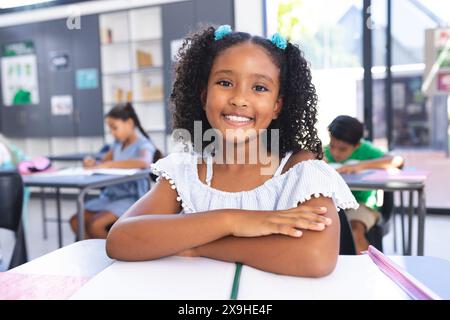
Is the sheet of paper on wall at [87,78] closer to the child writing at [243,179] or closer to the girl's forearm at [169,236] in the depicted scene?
the child writing at [243,179]

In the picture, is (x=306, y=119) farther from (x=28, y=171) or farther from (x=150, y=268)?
(x=28, y=171)

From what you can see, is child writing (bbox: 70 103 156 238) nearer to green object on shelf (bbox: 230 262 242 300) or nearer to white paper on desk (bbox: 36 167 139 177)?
white paper on desk (bbox: 36 167 139 177)

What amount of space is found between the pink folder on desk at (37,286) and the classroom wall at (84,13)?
13.7ft

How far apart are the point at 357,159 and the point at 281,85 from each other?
1846mm

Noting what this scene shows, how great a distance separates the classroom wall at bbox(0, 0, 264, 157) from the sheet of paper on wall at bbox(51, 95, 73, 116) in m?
0.35

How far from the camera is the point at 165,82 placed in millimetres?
4980

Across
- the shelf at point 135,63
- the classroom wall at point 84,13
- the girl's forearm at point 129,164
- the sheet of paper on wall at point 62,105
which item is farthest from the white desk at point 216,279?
the sheet of paper on wall at point 62,105

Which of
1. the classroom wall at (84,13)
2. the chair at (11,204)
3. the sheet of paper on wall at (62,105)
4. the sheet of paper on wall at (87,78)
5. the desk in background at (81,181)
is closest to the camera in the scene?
the chair at (11,204)

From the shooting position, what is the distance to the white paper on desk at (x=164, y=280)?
24.5 inches

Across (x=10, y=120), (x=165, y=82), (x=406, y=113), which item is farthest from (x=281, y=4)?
(x=10, y=120)

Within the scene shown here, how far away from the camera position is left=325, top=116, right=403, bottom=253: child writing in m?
2.46

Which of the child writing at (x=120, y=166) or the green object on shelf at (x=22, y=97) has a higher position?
the green object on shelf at (x=22, y=97)

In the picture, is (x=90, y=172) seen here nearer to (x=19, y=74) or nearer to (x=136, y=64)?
(x=136, y=64)

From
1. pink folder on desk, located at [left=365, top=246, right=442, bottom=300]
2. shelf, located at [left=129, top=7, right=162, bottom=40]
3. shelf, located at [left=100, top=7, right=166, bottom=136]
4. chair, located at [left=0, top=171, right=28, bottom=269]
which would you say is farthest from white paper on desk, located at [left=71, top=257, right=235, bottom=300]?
shelf, located at [left=129, top=7, right=162, bottom=40]
